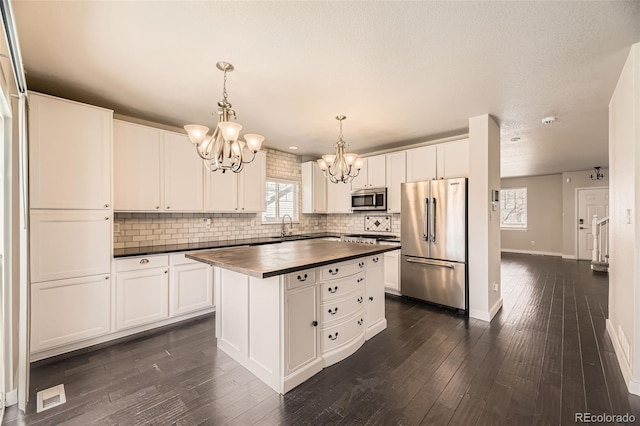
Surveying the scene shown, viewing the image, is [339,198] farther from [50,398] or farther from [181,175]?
[50,398]

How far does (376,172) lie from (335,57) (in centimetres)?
300

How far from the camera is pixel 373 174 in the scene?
16.8 feet

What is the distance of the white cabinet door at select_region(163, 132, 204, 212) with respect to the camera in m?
3.59

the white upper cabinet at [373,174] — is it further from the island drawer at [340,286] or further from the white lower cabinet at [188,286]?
the white lower cabinet at [188,286]

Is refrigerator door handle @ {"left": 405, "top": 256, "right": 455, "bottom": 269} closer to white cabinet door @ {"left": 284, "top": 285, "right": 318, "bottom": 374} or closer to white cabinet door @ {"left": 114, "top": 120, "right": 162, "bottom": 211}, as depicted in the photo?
white cabinet door @ {"left": 284, "top": 285, "right": 318, "bottom": 374}

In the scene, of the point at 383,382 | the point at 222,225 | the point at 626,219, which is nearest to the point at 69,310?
the point at 222,225

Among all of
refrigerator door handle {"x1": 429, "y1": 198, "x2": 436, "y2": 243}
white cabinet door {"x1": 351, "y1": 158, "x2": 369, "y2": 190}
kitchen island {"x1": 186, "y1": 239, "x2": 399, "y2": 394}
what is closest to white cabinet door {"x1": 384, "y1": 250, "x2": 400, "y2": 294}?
refrigerator door handle {"x1": 429, "y1": 198, "x2": 436, "y2": 243}

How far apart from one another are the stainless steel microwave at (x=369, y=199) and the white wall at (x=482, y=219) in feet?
4.88

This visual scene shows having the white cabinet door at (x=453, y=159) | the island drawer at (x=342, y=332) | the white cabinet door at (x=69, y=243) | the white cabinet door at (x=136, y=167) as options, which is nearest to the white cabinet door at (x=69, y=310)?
the white cabinet door at (x=69, y=243)

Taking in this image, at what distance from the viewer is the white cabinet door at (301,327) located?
7.08 ft

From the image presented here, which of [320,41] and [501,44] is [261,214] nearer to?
[320,41]

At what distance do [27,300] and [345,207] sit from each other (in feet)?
14.6

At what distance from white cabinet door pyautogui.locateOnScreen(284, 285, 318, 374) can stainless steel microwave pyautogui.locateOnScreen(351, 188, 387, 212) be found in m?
2.92

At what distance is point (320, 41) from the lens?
2.06 meters
